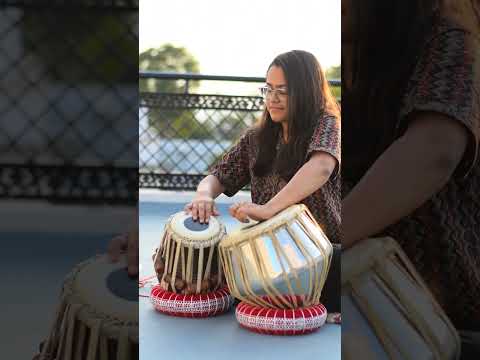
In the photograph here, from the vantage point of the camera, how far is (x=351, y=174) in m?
0.93

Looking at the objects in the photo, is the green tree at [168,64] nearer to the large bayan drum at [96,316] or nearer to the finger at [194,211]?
the finger at [194,211]

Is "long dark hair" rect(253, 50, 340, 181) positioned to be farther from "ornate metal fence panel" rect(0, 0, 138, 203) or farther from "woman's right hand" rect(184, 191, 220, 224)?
"ornate metal fence panel" rect(0, 0, 138, 203)

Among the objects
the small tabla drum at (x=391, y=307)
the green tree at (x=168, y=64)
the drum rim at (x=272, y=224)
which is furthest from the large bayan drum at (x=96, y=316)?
the drum rim at (x=272, y=224)

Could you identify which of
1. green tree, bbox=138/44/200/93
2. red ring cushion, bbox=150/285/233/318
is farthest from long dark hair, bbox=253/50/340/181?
red ring cushion, bbox=150/285/233/318

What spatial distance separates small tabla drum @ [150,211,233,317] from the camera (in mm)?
1565

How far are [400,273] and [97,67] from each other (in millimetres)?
521

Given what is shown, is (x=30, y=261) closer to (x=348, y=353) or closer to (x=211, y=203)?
(x=348, y=353)

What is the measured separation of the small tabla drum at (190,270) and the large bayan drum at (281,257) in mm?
67

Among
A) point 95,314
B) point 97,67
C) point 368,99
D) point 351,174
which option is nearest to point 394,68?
point 368,99

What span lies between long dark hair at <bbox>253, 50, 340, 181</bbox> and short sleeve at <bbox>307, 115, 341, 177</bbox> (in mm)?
13

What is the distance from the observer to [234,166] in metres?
1.34

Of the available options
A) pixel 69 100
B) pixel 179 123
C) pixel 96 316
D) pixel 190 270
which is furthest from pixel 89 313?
pixel 190 270

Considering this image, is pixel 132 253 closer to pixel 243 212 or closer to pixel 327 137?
pixel 243 212

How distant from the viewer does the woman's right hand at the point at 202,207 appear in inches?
53.2
